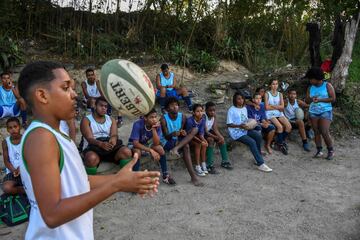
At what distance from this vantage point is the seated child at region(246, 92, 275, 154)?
718cm

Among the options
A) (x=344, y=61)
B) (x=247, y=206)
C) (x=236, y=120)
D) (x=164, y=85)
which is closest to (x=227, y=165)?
(x=236, y=120)

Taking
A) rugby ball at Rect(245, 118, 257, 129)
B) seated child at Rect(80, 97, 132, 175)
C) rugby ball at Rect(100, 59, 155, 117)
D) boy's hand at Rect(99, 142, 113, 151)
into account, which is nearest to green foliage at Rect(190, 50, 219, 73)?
rugby ball at Rect(245, 118, 257, 129)

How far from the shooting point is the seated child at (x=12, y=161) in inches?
190

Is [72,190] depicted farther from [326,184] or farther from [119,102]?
[326,184]

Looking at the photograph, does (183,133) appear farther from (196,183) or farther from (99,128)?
(99,128)

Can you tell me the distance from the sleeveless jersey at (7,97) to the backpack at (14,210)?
2495mm

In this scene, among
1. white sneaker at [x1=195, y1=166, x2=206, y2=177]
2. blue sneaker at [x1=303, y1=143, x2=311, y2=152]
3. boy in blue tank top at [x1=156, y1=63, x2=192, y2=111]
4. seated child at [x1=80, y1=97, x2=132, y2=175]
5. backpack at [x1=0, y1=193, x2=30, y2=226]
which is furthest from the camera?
boy in blue tank top at [x1=156, y1=63, x2=192, y2=111]

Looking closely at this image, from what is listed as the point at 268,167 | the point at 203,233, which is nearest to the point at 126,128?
the point at 268,167

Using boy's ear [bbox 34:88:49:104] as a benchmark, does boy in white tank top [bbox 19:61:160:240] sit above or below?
below

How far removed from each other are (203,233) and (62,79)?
3087 millimetres

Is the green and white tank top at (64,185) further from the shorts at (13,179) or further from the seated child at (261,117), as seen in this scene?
the seated child at (261,117)

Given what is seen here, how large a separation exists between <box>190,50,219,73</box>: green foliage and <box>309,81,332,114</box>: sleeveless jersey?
133 inches

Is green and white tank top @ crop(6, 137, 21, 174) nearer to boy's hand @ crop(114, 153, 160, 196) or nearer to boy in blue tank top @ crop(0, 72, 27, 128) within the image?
boy in blue tank top @ crop(0, 72, 27, 128)

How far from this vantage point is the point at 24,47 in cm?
963
